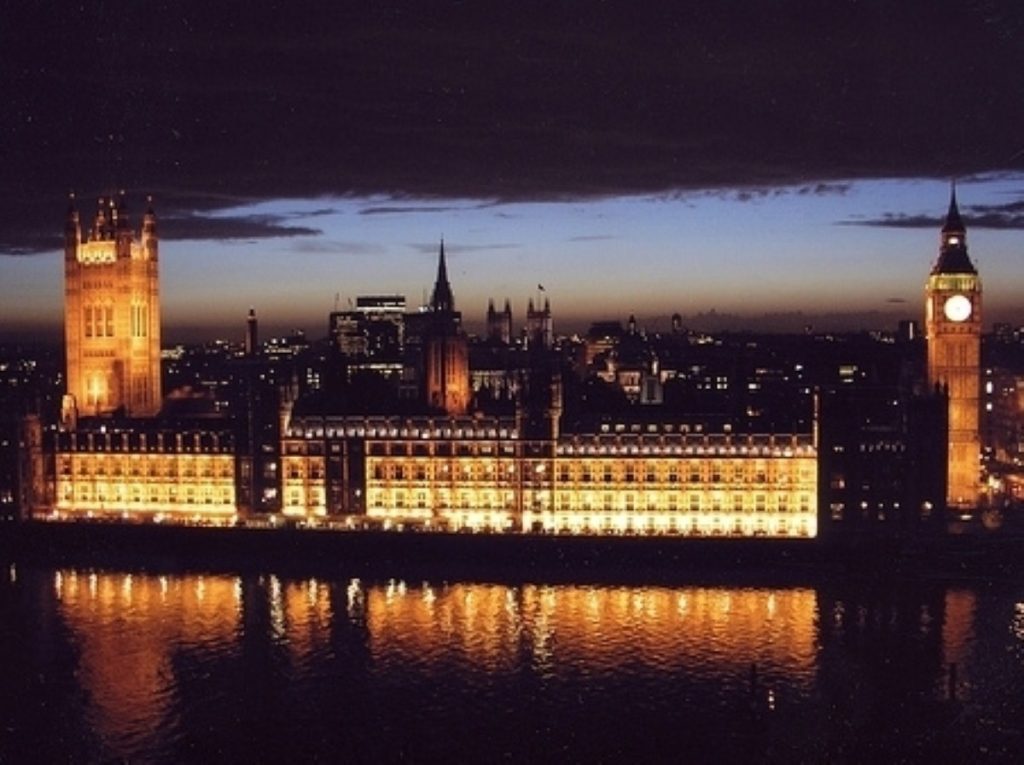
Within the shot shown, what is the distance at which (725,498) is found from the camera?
235 feet

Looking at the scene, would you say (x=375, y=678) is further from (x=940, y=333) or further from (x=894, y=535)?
(x=940, y=333)

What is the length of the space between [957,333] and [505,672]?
42.2 m

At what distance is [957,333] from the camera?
81.7 metres

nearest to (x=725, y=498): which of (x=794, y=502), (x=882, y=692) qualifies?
(x=794, y=502)

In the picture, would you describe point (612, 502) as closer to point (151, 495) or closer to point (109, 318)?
point (151, 495)

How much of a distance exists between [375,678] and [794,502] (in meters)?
28.4

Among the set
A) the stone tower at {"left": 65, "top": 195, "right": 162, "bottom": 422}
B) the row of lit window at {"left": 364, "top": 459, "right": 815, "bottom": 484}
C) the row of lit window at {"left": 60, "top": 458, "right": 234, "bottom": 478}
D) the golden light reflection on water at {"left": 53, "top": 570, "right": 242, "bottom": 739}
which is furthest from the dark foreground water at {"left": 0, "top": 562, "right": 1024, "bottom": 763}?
the stone tower at {"left": 65, "top": 195, "right": 162, "bottom": 422}

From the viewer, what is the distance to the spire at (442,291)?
105 metres

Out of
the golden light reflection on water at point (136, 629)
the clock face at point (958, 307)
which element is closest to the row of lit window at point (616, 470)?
the golden light reflection on water at point (136, 629)

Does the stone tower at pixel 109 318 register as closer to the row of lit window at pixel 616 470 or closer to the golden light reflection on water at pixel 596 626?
the row of lit window at pixel 616 470

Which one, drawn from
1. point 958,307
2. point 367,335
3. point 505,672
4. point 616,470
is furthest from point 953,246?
point 367,335

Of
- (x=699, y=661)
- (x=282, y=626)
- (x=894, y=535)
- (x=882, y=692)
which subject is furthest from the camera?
(x=894, y=535)

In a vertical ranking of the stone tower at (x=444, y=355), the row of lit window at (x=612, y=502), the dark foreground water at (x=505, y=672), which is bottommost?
the dark foreground water at (x=505, y=672)

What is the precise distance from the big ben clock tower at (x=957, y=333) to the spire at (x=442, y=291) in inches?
1467
